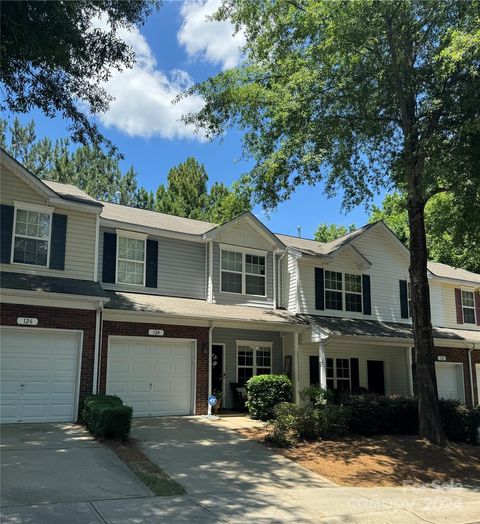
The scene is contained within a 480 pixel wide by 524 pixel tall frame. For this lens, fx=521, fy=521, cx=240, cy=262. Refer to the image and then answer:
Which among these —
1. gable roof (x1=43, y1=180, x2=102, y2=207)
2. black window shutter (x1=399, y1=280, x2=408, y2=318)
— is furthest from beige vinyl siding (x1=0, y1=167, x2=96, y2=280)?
black window shutter (x1=399, y1=280, x2=408, y2=318)

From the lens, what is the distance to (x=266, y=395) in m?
15.6

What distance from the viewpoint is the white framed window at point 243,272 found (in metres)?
18.8

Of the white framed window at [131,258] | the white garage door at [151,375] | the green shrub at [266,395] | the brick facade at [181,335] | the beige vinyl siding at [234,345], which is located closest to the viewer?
the brick facade at [181,335]

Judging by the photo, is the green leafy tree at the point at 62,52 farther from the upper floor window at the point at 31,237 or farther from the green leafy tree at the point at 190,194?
the green leafy tree at the point at 190,194

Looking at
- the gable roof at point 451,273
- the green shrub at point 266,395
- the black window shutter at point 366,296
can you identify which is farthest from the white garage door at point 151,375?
the gable roof at point 451,273

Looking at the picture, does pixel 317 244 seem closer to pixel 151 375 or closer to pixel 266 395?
pixel 266 395

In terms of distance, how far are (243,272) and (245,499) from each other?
456 inches

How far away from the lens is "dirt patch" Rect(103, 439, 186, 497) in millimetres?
8167

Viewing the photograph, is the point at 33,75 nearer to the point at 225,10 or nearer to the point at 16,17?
the point at 16,17

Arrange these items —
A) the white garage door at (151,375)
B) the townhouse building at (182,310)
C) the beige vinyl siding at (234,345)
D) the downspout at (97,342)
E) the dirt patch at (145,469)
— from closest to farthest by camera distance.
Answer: the dirt patch at (145,469), the townhouse building at (182,310), the downspout at (97,342), the white garage door at (151,375), the beige vinyl siding at (234,345)

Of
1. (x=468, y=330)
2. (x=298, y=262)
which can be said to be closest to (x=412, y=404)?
(x=298, y=262)

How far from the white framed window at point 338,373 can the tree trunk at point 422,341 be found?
6.78m

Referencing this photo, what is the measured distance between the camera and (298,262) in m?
19.8

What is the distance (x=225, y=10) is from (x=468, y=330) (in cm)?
1861
